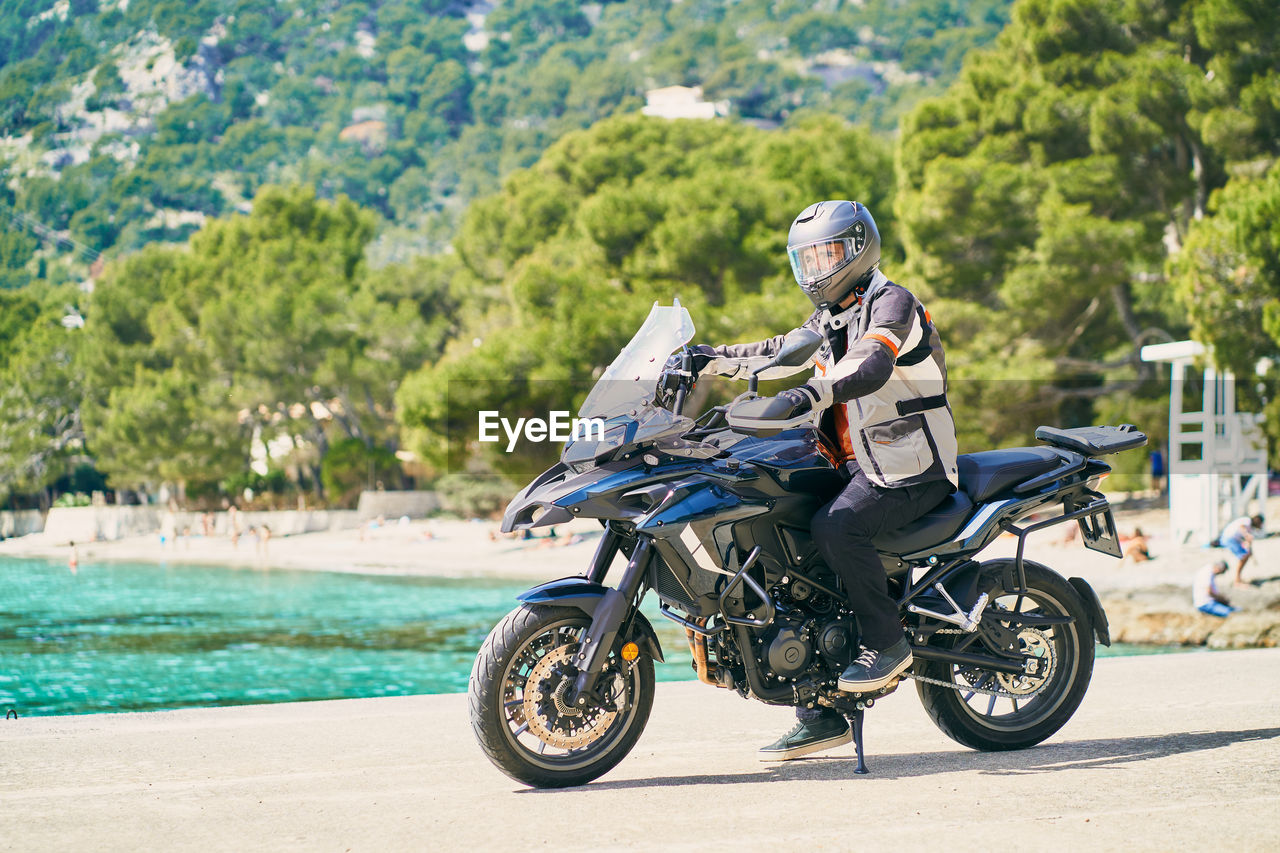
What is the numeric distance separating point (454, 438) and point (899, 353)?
34537mm

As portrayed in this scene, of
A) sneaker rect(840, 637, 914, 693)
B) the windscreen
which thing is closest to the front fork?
the windscreen

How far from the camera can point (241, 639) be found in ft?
65.3

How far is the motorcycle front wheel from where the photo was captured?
4281mm

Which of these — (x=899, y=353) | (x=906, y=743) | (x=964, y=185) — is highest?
(x=964, y=185)

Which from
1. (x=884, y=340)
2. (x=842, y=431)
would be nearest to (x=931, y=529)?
(x=842, y=431)

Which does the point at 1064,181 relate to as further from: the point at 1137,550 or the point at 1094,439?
the point at 1094,439

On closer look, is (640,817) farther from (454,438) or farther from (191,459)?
(191,459)

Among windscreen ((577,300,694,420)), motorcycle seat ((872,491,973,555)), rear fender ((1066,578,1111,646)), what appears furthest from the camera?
rear fender ((1066,578,1111,646))

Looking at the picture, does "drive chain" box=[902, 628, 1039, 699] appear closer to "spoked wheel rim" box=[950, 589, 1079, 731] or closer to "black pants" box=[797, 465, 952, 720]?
"spoked wheel rim" box=[950, 589, 1079, 731]

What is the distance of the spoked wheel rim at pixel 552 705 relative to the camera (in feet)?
14.3

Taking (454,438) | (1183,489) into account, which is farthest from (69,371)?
(1183,489)

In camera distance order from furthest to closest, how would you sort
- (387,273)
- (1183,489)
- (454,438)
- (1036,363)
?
(387,273) → (454,438) → (1036,363) → (1183,489)

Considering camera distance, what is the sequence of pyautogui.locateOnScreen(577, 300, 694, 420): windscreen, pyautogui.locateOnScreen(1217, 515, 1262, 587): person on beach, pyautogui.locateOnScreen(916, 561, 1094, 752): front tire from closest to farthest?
1. pyautogui.locateOnScreen(577, 300, 694, 420): windscreen
2. pyautogui.locateOnScreen(916, 561, 1094, 752): front tire
3. pyautogui.locateOnScreen(1217, 515, 1262, 587): person on beach

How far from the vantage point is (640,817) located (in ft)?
12.7
